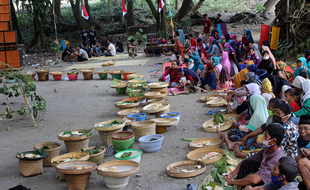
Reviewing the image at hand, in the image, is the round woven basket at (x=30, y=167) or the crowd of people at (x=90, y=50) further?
the crowd of people at (x=90, y=50)

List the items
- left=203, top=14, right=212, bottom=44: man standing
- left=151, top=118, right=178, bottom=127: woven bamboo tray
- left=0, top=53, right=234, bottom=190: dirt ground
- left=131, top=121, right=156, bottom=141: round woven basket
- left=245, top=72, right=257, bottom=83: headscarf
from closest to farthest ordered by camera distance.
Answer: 1. left=0, top=53, right=234, bottom=190: dirt ground
2. left=131, top=121, right=156, bottom=141: round woven basket
3. left=151, top=118, right=178, bottom=127: woven bamboo tray
4. left=245, top=72, right=257, bottom=83: headscarf
5. left=203, top=14, right=212, bottom=44: man standing

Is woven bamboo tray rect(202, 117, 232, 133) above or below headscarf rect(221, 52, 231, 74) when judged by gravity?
below

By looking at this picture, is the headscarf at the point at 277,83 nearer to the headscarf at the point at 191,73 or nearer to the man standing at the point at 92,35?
the headscarf at the point at 191,73

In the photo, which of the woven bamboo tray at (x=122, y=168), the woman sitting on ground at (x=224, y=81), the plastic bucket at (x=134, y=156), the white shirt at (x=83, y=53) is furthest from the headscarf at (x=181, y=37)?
the woven bamboo tray at (x=122, y=168)

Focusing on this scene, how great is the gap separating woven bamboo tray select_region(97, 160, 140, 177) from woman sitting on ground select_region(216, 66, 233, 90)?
5113mm

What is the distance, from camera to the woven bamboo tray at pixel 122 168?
3.82 m

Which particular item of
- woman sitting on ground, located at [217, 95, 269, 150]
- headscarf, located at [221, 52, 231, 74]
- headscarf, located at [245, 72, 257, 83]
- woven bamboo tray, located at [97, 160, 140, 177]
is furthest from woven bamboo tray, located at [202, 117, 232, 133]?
headscarf, located at [221, 52, 231, 74]

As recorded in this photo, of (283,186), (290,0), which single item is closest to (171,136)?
(283,186)

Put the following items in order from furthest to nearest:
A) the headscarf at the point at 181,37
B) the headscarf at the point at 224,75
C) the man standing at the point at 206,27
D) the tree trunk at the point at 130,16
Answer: the tree trunk at the point at 130,16 → the man standing at the point at 206,27 → the headscarf at the point at 181,37 → the headscarf at the point at 224,75

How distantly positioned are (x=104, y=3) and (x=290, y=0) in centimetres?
2190

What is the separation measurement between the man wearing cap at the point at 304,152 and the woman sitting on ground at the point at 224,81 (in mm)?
4759

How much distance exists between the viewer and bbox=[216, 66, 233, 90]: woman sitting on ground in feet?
28.0

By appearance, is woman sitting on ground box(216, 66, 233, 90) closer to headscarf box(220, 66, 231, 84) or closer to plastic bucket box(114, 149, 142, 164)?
headscarf box(220, 66, 231, 84)

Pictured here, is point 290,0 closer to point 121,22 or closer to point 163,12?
point 163,12
